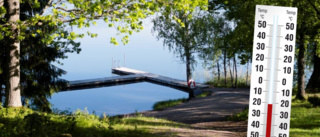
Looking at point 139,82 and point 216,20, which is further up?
point 216,20

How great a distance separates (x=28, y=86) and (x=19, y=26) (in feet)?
22.4

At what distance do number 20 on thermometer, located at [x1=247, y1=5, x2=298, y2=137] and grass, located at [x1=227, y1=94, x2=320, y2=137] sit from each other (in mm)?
7806

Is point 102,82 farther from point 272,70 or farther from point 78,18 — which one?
point 272,70

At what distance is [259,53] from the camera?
15.1 ft

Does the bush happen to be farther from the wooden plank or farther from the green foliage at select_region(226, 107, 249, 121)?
the wooden plank

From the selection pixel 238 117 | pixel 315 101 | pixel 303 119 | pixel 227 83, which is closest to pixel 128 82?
pixel 227 83

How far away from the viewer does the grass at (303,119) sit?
12364mm

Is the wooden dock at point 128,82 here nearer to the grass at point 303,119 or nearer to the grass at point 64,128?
the grass at point 303,119

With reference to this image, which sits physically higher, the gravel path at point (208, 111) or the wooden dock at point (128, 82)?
the wooden dock at point (128, 82)

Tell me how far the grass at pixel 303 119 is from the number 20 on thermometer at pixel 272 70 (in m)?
7.81

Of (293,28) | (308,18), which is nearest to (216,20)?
(308,18)

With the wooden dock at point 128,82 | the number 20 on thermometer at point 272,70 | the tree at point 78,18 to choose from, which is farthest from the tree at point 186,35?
the number 20 on thermometer at point 272,70

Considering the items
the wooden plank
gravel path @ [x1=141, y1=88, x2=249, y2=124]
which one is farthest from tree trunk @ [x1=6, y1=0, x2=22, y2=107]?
the wooden plank

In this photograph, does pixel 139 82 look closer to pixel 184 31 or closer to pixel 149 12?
pixel 184 31
